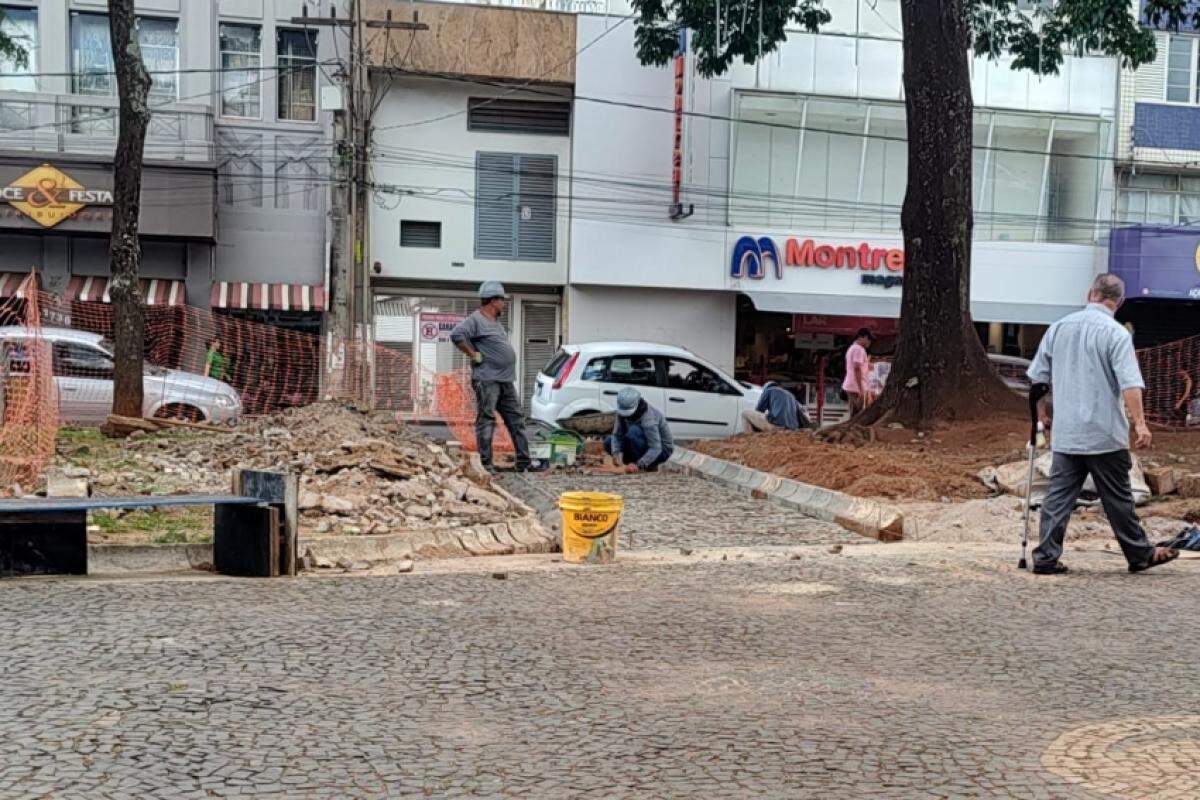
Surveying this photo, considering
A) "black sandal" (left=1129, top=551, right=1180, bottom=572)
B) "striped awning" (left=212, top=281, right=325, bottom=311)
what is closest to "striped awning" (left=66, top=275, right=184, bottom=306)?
"striped awning" (left=212, top=281, right=325, bottom=311)

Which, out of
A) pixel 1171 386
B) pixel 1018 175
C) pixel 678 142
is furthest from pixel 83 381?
pixel 1018 175

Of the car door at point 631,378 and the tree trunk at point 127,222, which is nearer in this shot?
the tree trunk at point 127,222

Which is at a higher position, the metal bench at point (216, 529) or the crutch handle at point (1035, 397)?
the crutch handle at point (1035, 397)

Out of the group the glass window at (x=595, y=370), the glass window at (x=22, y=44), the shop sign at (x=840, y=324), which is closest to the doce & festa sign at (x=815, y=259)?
the shop sign at (x=840, y=324)

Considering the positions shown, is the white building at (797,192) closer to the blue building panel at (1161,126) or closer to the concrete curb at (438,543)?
the blue building panel at (1161,126)

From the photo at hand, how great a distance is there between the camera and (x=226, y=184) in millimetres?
27578

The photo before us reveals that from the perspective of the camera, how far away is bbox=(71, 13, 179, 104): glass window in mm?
26812

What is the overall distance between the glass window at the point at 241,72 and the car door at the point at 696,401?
513 inches

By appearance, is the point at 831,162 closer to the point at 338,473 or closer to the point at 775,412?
the point at 775,412

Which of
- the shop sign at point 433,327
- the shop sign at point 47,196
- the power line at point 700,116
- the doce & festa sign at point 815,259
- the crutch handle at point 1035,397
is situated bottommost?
the shop sign at point 433,327

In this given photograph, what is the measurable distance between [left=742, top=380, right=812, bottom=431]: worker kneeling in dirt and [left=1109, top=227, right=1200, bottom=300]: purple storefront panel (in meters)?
14.2

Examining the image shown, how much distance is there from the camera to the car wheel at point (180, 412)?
18.0 metres

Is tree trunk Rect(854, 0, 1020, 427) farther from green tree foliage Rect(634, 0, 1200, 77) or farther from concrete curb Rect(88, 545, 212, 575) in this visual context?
concrete curb Rect(88, 545, 212, 575)

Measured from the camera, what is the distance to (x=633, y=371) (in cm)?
1997
